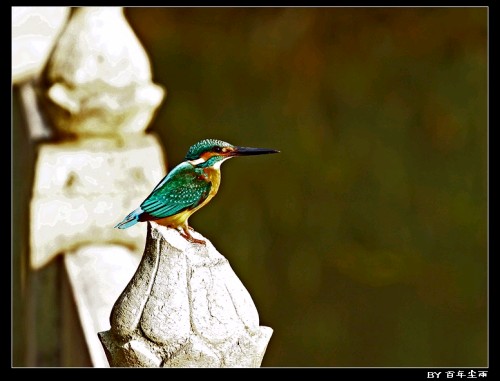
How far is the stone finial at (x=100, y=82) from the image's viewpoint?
3.87 m

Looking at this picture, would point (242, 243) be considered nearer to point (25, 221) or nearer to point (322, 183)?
point (322, 183)

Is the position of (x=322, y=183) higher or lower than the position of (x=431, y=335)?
higher

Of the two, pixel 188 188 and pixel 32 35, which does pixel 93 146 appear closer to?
pixel 32 35

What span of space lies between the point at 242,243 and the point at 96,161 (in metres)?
3.34

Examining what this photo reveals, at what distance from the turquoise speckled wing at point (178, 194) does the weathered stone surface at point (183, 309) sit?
5 cm

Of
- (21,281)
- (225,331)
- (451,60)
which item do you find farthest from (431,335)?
(225,331)

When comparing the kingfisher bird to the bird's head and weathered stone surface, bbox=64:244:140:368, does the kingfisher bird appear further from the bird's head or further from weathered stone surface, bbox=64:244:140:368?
weathered stone surface, bbox=64:244:140:368

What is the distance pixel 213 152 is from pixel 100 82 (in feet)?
4.81

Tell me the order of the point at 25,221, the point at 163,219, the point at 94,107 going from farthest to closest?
1. the point at 25,221
2. the point at 94,107
3. the point at 163,219

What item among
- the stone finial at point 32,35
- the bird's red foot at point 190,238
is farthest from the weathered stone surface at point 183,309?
the stone finial at point 32,35

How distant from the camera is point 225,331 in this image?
97.5 inches

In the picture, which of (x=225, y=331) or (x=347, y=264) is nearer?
(x=225, y=331)

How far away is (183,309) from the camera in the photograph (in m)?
2.45

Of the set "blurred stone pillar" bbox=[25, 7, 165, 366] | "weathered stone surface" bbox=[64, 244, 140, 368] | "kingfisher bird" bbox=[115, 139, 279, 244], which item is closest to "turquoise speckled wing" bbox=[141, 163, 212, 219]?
"kingfisher bird" bbox=[115, 139, 279, 244]
